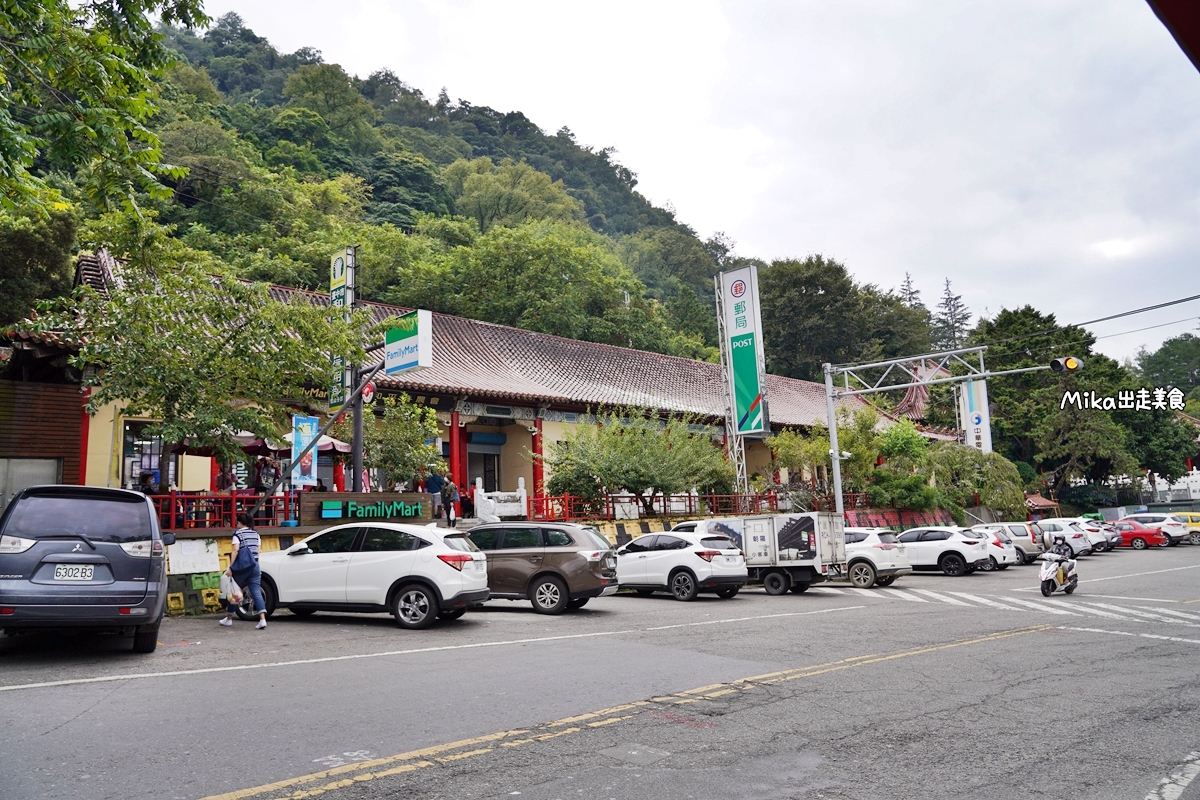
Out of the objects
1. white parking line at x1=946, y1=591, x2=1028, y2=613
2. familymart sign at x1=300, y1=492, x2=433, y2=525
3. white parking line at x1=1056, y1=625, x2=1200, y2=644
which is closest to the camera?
white parking line at x1=1056, y1=625, x2=1200, y2=644

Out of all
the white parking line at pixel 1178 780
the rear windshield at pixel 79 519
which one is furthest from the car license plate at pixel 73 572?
the white parking line at pixel 1178 780

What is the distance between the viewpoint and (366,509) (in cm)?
1797

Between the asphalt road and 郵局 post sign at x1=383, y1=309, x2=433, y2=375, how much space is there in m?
5.61

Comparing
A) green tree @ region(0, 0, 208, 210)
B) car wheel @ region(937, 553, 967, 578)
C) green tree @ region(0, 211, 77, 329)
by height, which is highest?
green tree @ region(0, 211, 77, 329)

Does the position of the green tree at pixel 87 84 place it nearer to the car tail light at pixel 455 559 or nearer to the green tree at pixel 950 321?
the car tail light at pixel 455 559

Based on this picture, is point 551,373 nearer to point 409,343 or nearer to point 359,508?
point 409,343

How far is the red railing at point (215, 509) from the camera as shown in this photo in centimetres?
1548

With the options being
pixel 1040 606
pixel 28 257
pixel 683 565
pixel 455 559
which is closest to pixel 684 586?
pixel 683 565

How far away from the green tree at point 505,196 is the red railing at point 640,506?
124 ft

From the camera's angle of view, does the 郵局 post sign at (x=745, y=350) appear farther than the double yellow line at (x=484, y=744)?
Yes

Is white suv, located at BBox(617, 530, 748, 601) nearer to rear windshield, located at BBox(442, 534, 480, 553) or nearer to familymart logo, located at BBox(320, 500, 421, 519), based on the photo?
familymart logo, located at BBox(320, 500, 421, 519)

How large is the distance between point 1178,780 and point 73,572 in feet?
32.4

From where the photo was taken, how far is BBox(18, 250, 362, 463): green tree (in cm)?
1541

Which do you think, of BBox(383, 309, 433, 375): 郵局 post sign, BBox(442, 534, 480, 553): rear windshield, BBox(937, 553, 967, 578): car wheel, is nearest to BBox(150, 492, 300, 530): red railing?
BBox(383, 309, 433, 375): 郵局 post sign
